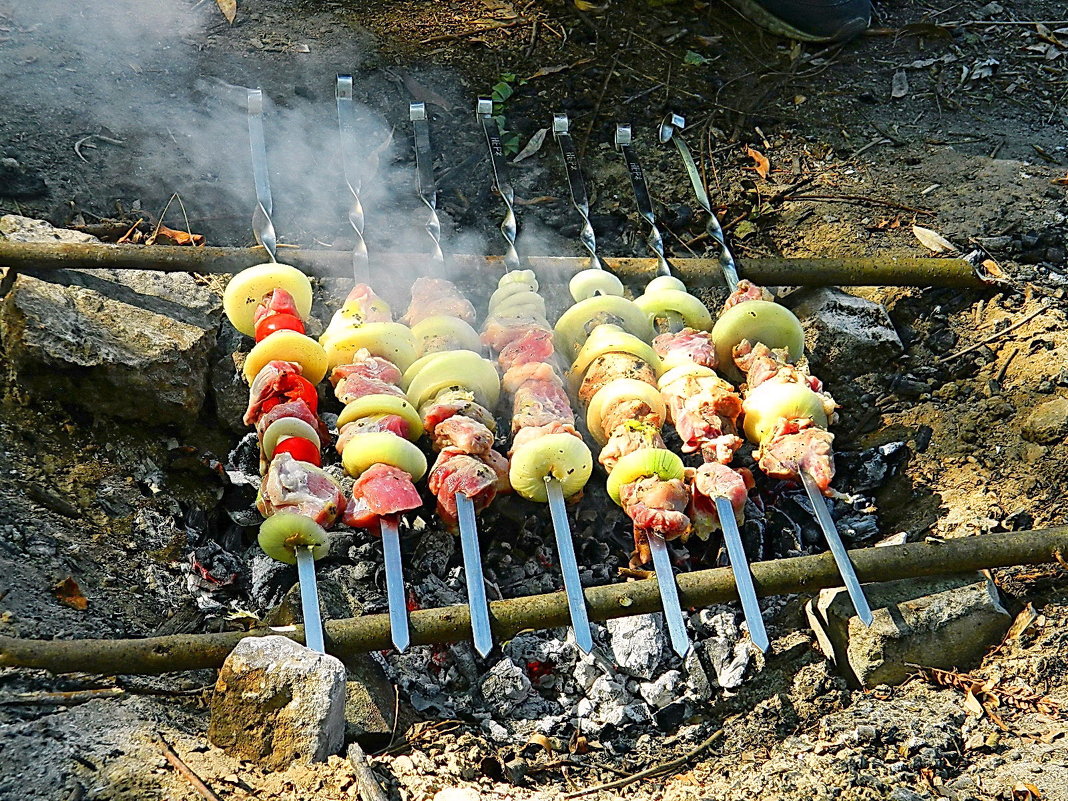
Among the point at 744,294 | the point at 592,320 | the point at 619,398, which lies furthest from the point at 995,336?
the point at 619,398

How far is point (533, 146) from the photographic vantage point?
6570mm

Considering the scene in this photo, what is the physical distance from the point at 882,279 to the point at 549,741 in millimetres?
2992

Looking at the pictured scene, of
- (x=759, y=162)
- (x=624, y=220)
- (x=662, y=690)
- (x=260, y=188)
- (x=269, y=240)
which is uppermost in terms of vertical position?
(x=260, y=188)

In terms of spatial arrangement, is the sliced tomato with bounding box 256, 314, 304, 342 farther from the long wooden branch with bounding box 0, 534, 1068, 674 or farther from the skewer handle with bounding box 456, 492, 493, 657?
the long wooden branch with bounding box 0, 534, 1068, 674

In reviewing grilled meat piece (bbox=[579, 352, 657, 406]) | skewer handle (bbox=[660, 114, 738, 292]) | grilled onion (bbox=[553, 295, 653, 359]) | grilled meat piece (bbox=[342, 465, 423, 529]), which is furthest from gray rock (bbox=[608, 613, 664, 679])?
skewer handle (bbox=[660, 114, 738, 292])

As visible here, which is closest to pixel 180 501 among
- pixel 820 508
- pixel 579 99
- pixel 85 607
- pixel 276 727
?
pixel 85 607

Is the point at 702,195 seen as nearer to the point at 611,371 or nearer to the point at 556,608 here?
the point at 611,371

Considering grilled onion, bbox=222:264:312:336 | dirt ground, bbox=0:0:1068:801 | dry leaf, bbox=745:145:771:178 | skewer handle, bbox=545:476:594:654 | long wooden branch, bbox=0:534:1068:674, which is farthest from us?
dry leaf, bbox=745:145:771:178

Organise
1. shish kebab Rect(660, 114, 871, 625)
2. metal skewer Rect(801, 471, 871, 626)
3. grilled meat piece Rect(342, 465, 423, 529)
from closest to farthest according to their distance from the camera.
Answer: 1. metal skewer Rect(801, 471, 871, 626)
2. grilled meat piece Rect(342, 465, 423, 529)
3. shish kebab Rect(660, 114, 871, 625)

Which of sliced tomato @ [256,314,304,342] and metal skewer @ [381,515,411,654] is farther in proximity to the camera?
sliced tomato @ [256,314,304,342]

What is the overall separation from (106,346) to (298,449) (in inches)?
39.6

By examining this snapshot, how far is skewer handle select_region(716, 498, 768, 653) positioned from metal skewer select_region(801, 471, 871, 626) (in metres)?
0.33

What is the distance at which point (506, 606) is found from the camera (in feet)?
11.9

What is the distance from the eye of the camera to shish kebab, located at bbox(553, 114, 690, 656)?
12.4ft
